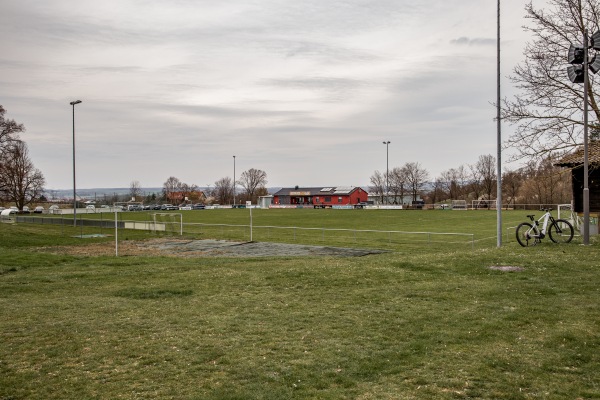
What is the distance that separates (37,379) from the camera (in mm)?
6402

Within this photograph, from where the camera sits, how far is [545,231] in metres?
18.5

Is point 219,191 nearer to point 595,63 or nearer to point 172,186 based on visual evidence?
point 172,186

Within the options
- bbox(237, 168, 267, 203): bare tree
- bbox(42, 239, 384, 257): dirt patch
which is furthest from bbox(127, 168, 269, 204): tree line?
bbox(42, 239, 384, 257): dirt patch

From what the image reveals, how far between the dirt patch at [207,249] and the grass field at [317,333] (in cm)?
1053

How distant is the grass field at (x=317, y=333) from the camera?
6.00m

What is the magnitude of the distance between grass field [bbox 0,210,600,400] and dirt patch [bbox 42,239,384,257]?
1053 centimetres

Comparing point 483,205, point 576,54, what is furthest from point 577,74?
point 483,205

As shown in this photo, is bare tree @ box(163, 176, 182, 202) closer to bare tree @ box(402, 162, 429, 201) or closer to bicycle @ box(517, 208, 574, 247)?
bare tree @ box(402, 162, 429, 201)

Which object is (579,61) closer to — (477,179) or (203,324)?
(203,324)

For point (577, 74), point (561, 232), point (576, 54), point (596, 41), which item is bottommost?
point (561, 232)

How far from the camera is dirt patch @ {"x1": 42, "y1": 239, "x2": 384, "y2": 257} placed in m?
25.5

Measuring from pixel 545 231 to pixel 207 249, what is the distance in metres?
18.3

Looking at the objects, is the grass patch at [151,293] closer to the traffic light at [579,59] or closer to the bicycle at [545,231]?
the bicycle at [545,231]

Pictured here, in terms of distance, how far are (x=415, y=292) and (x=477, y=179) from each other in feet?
370
